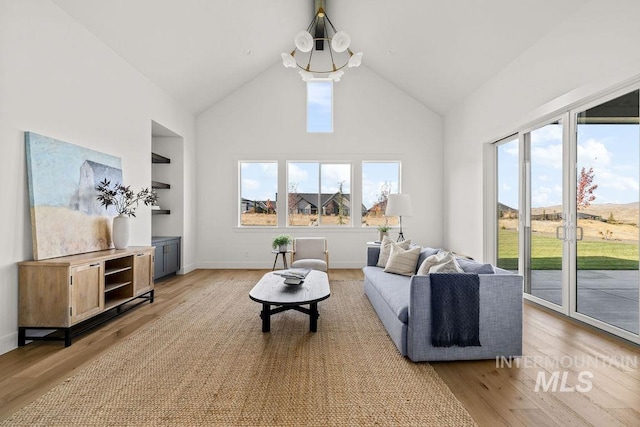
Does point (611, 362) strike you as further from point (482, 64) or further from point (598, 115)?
point (482, 64)

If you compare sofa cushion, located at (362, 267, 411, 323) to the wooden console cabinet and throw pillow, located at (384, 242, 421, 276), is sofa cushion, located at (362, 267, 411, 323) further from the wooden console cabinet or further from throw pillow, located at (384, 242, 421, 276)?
the wooden console cabinet

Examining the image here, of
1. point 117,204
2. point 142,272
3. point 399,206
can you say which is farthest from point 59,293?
point 399,206

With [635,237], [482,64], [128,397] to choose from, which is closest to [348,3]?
[482,64]

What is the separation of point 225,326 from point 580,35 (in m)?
4.72

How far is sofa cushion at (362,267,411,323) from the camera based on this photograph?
2730 mm

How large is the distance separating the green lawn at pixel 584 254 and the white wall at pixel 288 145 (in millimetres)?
2328

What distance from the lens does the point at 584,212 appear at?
349 cm

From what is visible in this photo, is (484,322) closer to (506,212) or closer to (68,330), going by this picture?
(506,212)

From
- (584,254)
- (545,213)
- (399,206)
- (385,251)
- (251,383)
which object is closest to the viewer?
(251,383)

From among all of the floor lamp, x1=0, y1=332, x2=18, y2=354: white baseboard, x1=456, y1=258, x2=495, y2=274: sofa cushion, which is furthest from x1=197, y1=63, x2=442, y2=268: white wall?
x1=0, y1=332, x2=18, y2=354: white baseboard

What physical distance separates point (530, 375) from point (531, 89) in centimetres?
342

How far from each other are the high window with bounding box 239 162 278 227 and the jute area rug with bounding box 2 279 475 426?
378 cm

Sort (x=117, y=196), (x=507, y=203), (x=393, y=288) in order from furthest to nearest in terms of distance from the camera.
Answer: (x=507, y=203), (x=117, y=196), (x=393, y=288)

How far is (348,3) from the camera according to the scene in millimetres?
5168
